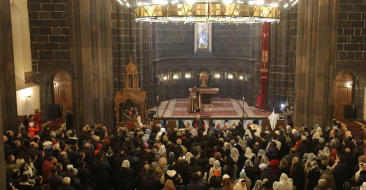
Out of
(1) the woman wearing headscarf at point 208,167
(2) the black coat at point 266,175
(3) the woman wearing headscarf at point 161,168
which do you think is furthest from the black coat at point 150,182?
(2) the black coat at point 266,175

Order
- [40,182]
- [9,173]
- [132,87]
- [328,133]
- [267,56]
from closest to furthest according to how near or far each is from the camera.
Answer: [40,182]
[9,173]
[328,133]
[132,87]
[267,56]

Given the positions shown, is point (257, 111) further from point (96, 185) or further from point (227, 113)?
point (96, 185)

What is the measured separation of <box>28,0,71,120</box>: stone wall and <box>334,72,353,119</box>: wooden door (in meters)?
14.1

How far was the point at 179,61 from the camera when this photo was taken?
30.9 metres

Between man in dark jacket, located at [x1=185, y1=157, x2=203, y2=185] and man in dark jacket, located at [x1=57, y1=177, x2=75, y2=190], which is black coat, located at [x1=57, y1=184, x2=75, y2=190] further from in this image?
man in dark jacket, located at [x1=185, y1=157, x2=203, y2=185]

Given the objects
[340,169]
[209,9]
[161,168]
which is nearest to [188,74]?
[209,9]

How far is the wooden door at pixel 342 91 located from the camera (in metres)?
24.0

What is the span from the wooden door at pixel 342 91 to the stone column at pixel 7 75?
52.5 feet

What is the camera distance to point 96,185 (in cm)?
1221

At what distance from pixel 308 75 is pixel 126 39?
10.2m

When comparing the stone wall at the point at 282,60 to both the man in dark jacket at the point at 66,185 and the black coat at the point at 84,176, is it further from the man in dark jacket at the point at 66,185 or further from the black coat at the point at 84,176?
the man in dark jacket at the point at 66,185

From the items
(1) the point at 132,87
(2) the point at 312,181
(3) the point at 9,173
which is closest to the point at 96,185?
(3) the point at 9,173

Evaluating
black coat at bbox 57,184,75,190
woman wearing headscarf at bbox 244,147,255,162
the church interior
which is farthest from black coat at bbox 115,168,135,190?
the church interior

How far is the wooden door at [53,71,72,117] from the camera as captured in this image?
80.8 ft
